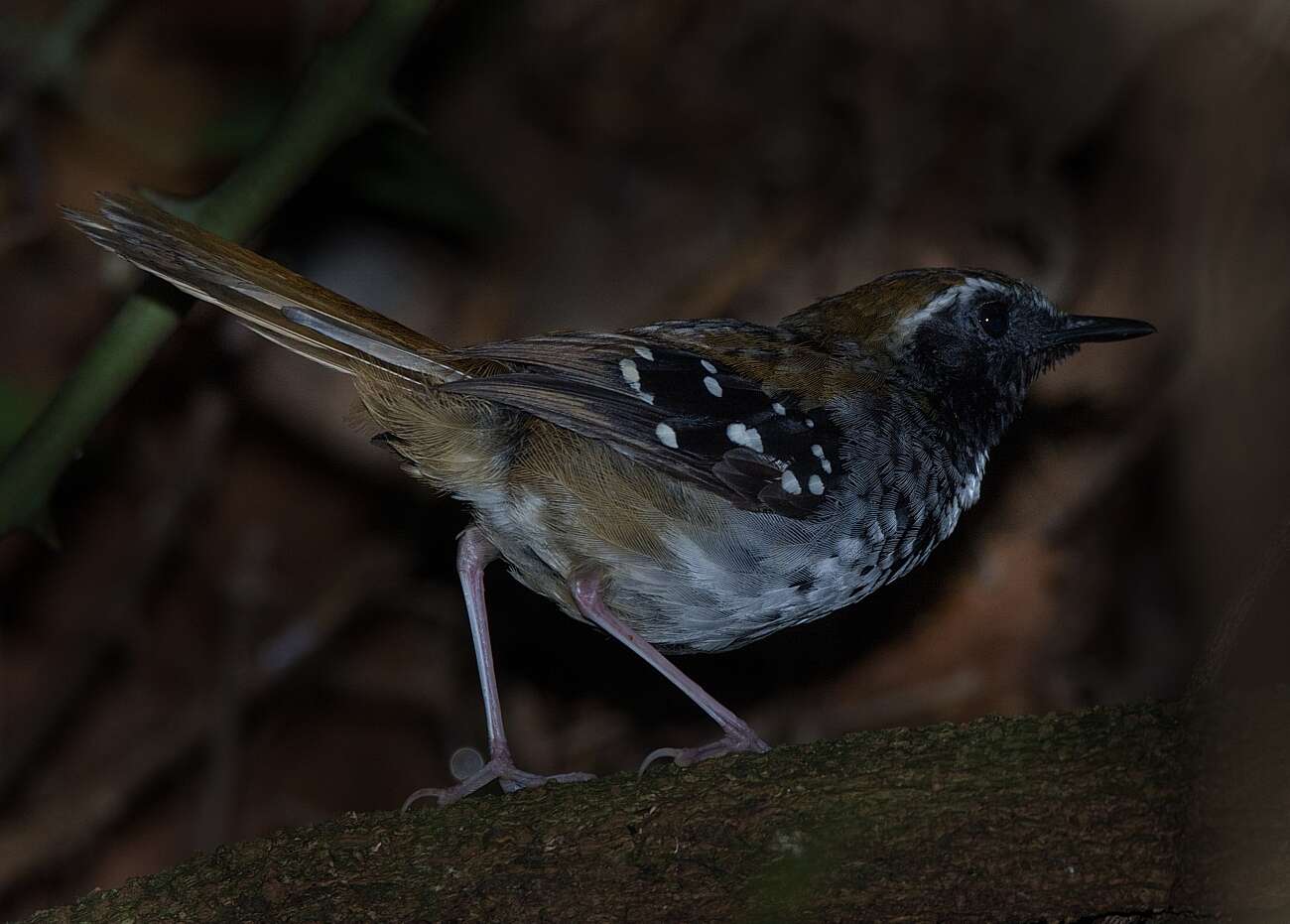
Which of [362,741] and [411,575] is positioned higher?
[411,575]

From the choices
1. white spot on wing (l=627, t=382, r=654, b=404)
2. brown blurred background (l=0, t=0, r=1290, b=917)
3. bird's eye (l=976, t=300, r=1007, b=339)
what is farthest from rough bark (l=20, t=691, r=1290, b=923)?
brown blurred background (l=0, t=0, r=1290, b=917)

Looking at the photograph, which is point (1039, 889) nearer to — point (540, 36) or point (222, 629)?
point (222, 629)

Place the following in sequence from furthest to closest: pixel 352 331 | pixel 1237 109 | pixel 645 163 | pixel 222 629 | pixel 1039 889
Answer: pixel 645 163
pixel 222 629
pixel 352 331
pixel 1039 889
pixel 1237 109

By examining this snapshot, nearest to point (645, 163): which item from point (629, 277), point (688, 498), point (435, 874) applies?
point (629, 277)

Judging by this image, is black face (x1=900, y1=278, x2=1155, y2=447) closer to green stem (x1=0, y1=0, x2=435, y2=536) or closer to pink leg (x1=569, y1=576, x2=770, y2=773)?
pink leg (x1=569, y1=576, x2=770, y2=773)

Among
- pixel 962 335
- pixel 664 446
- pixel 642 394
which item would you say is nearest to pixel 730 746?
pixel 664 446

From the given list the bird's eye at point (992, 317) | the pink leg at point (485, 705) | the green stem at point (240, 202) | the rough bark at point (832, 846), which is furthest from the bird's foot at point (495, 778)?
the bird's eye at point (992, 317)

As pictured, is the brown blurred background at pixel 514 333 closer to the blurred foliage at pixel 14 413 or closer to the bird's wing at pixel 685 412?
the blurred foliage at pixel 14 413
